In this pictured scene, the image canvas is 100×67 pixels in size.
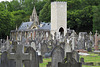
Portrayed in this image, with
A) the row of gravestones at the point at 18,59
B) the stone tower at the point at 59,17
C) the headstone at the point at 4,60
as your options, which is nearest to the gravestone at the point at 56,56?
the row of gravestones at the point at 18,59

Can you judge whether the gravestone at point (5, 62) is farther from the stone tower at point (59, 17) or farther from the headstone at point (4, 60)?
the stone tower at point (59, 17)

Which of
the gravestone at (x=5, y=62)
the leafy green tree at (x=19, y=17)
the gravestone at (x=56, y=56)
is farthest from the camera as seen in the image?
the leafy green tree at (x=19, y=17)

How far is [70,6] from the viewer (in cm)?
5922

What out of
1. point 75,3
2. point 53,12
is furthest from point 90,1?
point 53,12

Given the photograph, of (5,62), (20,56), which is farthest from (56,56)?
(5,62)

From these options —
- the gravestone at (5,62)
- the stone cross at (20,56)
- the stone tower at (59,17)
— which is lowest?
the gravestone at (5,62)

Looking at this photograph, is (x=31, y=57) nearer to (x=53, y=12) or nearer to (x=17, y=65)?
(x=17, y=65)

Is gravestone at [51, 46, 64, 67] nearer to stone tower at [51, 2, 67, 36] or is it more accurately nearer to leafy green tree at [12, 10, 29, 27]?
stone tower at [51, 2, 67, 36]

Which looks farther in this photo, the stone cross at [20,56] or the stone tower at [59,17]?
the stone tower at [59,17]

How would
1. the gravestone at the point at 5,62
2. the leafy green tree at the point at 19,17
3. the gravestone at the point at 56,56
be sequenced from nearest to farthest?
the gravestone at the point at 5,62 < the gravestone at the point at 56,56 < the leafy green tree at the point at 19,17

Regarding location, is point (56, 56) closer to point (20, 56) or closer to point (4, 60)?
point (20, 56)

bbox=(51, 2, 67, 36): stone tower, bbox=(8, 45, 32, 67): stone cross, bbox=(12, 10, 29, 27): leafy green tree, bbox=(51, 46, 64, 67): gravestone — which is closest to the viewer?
bbox=(8, 45, 32, 67): stone cross

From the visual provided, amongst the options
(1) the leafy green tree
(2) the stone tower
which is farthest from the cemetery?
(1) the leafy green tree

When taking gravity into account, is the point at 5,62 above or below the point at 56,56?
below
